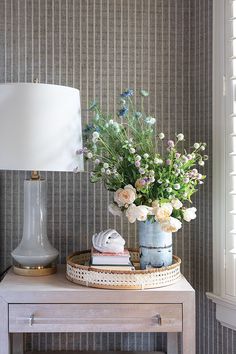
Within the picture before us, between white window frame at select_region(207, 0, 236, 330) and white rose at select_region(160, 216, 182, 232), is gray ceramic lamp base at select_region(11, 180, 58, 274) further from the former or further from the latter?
white window frame at select_region(207, 0, 236, 330)

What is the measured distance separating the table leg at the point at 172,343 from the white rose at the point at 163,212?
24.9 inches

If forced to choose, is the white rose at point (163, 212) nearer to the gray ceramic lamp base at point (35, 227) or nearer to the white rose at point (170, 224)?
the white rose at point (170, 224)

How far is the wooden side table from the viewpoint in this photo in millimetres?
1536

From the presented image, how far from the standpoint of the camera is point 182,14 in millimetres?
2051

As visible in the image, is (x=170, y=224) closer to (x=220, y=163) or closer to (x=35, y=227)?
(x=220, y=163)

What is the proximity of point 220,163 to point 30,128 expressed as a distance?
790mm

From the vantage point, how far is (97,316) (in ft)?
5.05

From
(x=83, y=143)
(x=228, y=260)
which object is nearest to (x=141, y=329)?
(x=228, y=260)

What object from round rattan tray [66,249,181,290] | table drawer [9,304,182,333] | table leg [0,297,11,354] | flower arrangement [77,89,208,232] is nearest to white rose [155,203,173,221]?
flower arrangement [77,89,208,232]

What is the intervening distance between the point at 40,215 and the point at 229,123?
850 millimetres

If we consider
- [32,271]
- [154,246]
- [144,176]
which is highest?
[144,176]

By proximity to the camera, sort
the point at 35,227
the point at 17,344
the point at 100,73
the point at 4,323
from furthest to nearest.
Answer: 1. the point at 100,73
2. the point at 17,344
3. the point at 35,227
4. the point at 4,323

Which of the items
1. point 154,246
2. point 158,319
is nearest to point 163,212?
point 154,246

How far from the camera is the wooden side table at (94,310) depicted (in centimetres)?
154
